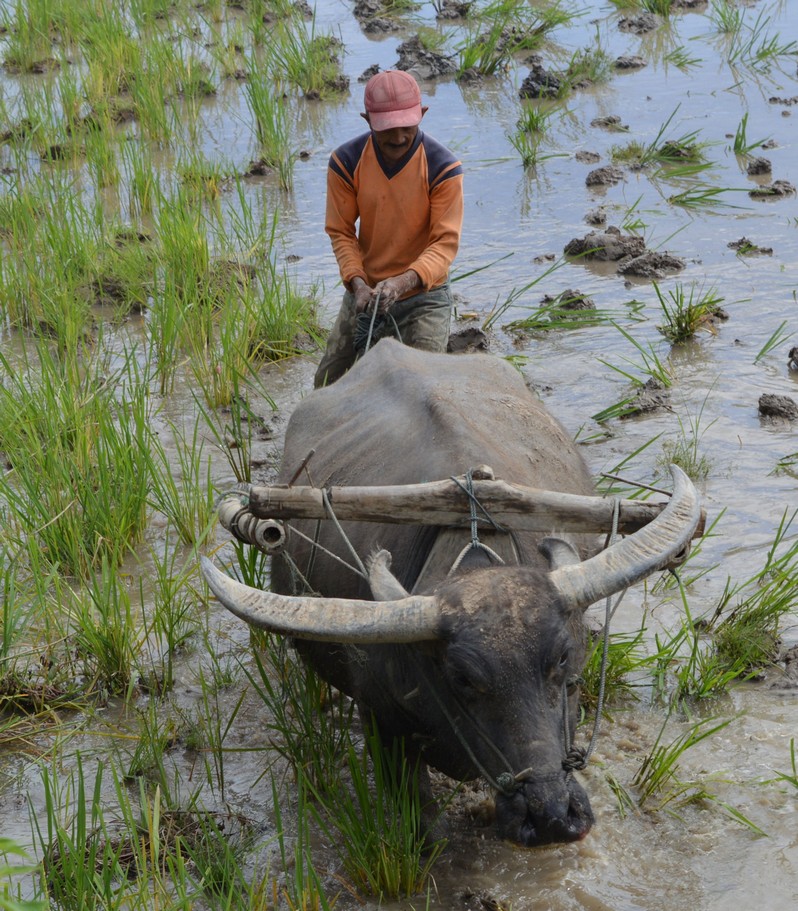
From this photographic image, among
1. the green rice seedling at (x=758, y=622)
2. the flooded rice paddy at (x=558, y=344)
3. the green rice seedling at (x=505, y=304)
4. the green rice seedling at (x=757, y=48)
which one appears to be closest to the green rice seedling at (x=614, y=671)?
the flooded rice paddy at (x=558, y=344)

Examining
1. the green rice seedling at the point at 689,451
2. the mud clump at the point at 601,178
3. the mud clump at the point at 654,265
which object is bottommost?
the green rice seedling at the point at 689,451

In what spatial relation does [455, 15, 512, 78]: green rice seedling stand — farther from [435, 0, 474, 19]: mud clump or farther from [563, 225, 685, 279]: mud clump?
[563, 225, 685, 279]: mud clump

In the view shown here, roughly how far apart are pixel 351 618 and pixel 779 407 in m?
3.08

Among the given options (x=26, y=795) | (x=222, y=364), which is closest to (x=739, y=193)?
(x=222, y=364)

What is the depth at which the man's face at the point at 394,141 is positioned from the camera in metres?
4.39

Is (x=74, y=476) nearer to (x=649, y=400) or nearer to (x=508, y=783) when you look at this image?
(x=508, y=783)

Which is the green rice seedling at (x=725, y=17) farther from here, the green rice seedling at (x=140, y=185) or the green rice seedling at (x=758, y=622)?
the green rice seedling at (x=758, y=622)

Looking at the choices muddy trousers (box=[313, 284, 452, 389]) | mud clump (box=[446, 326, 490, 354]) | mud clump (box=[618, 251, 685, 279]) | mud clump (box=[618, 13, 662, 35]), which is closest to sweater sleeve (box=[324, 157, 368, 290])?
muddy trousers (box=[313, 284, 452, 389])

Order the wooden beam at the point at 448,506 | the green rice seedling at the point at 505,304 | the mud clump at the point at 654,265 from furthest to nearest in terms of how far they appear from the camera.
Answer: the mud clump at the point at 654,265 → the green rice seedling at the point at 505,304 → the wooden beam at the point at 448,506

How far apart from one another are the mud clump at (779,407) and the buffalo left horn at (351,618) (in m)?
2.94

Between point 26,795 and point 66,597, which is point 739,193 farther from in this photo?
point 26,795

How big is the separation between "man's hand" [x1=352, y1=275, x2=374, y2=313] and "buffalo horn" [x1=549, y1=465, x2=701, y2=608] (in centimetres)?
197

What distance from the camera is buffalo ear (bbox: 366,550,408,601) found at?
8.61 ft

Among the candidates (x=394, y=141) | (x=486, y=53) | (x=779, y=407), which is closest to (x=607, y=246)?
(x=779, y=407)
